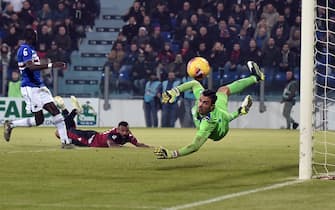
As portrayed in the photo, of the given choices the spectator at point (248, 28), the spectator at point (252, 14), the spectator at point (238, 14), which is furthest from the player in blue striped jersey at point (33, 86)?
the spectator at point (252, 14)

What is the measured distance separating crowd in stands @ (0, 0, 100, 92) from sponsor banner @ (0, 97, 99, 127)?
3.16ft

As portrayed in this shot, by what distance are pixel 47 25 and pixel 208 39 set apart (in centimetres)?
513

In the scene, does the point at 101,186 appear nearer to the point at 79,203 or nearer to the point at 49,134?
the point at 79,203

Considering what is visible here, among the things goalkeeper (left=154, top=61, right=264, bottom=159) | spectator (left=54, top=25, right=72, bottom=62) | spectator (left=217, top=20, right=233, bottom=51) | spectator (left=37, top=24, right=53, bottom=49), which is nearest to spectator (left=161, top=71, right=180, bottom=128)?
spectator (left=217, top=20, right=233, bottom=51)

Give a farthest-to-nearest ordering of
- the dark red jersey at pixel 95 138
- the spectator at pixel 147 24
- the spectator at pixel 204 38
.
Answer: the spectator at pixel 147 24 < the spectator at pixel 204 38 < the dark red jersey at pixel 95 138

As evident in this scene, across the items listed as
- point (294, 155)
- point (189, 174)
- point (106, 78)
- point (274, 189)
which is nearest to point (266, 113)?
point (106, 78)

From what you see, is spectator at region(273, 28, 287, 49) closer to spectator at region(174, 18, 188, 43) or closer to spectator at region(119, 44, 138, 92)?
spectator at region(174, 18, 188, 43)

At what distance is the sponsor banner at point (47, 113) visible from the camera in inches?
1027

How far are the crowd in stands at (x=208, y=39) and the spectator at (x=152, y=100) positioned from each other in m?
0.21

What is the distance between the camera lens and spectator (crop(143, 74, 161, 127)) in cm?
2622

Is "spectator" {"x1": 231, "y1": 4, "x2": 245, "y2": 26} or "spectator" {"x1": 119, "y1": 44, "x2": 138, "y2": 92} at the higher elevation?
"spectator" {"x1": 231, "y1": 4, "x2": 245, "y2": 26}

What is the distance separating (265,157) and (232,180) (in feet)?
12.2

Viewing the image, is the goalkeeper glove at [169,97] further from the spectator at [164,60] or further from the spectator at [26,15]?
the spectator at [26,15]

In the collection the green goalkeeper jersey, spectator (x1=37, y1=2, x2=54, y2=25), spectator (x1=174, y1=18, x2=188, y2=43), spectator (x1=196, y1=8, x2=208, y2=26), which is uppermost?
spectator (x1=37, y1=2, x2=54, y2=25)
